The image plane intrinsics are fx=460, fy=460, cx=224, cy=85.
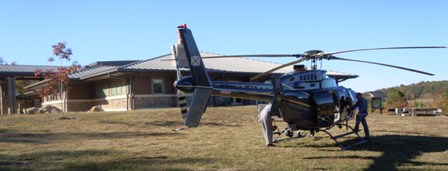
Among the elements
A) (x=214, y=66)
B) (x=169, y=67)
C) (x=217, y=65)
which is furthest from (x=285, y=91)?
(x=217, y=65)

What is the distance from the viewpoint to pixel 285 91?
11.1 m

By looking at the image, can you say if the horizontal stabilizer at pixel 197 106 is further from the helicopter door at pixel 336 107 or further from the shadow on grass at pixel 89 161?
the helicopter door at pixel 336 107

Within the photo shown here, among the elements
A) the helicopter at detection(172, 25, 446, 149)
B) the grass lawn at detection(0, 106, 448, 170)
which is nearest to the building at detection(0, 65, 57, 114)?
the grass lawn at detection(0, 106, 448, 170)

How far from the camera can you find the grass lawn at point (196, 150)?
8.94 metres

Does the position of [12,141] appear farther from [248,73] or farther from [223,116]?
[248,73]

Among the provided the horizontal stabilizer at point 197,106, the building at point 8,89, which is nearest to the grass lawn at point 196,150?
the horizontal stabilizer at point 197,106

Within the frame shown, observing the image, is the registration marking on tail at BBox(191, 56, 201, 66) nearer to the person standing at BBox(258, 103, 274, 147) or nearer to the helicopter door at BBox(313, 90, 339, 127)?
the person standing at BBox(258, 103, 274, 147)

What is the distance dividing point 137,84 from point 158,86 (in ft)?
5.13

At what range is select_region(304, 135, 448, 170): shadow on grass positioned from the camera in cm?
915

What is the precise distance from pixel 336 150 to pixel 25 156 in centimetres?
720

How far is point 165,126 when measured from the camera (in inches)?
718

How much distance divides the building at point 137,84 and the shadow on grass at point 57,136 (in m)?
10.9

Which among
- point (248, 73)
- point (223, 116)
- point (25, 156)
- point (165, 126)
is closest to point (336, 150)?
point (25, 156)

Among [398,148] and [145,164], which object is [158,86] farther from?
[145,164]
